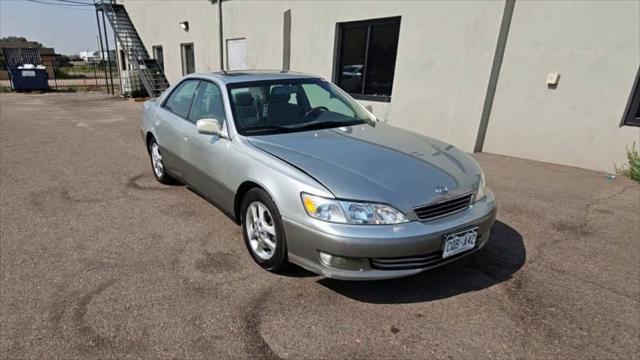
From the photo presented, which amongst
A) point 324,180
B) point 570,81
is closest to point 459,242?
point 324,180

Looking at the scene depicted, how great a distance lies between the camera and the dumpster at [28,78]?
1888cm

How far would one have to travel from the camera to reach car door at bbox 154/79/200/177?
3939 mm

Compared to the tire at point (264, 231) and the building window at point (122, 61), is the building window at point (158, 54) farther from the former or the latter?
the tire at point (264, 231)

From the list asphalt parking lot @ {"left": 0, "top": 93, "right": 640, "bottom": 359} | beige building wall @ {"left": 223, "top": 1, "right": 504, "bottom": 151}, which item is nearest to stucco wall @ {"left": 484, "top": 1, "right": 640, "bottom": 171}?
beige building wall @ {"left": 223, "top": 1, "right": 504, "bottom": 151}

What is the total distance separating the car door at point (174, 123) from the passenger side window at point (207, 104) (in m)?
0.15

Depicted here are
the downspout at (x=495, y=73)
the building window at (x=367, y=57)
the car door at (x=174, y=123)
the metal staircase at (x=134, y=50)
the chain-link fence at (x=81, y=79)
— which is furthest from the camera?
the chain-link fence at (x=81, y=79)

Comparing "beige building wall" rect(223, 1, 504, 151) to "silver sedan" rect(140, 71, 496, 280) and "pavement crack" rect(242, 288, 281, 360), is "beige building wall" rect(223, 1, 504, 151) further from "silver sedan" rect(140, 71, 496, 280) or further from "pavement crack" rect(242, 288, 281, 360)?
"pavement crack" rect(242, 288, 281, 360)

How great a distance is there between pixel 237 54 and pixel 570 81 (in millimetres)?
9250

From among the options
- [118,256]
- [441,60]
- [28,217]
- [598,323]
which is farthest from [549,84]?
[28,217]

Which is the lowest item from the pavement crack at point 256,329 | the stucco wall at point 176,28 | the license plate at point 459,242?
the pavement crack at point 256,329

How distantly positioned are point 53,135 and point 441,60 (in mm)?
8213

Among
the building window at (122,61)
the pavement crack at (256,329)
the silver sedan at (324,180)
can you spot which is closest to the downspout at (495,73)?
the silver sedan at (324,180)

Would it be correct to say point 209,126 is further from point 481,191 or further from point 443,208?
point 481,191

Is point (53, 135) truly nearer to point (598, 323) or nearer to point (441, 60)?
point (441, 60)
